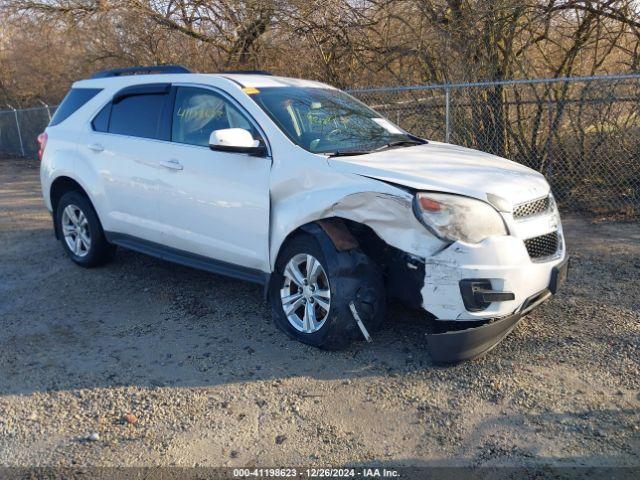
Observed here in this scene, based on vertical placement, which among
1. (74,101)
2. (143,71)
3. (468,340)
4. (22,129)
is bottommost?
(22,129)

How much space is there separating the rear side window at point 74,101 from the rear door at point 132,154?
37 cm

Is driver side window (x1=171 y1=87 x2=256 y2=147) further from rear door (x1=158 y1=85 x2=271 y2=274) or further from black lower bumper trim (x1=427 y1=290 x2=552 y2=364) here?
black lower bumper trim (x1=427 y1=290 x2=552 y2=364)

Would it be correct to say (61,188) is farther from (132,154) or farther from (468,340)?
(468,340)

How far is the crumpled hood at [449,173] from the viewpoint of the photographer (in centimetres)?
407

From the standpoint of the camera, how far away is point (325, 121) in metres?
5.19

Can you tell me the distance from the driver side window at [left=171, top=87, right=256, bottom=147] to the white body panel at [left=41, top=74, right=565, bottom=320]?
9 cm

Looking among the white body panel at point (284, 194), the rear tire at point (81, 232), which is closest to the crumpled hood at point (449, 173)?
the white body panel at point (284, 194)

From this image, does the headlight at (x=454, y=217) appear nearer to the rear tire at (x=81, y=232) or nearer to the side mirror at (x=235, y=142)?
the side mirror at (x=235, y=142)

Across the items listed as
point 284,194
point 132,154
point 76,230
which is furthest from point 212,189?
point 76,230

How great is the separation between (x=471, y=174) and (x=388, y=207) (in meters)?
0.72

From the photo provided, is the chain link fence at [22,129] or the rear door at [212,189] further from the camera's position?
the chain link fence at [22,129]

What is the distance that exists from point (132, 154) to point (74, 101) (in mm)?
1477

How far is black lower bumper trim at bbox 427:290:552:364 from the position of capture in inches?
154

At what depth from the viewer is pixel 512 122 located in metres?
9.11
